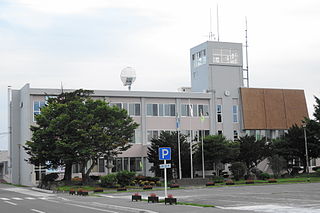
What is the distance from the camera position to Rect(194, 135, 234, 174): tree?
55688 mm

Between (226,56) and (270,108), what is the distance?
970 cm

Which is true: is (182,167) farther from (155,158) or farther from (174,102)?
(174,102)

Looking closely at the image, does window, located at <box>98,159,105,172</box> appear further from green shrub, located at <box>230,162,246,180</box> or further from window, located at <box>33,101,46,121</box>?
green shrub, located at <box>230,162,246,180</box>

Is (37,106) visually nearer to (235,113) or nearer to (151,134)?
(151,134)

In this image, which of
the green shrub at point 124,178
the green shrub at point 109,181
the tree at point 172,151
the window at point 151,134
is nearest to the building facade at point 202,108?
the window at point 151,134

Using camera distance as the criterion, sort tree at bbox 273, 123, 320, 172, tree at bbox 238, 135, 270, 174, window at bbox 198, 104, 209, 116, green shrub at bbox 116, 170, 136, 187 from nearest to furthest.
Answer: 1. green shrub at bbox 116, 170, 136, 187
2. tree at bbox 238, 135, 270, 174
3. tree at bbox 273, 123, 320, 172
4. window at bbox 198, 104, 209, 116

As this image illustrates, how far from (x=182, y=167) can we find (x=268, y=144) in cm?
1161

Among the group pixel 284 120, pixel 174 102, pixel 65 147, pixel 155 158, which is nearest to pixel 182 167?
pixel 155 158

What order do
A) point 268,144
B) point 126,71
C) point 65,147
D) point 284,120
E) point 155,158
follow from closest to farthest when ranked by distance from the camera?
point 65,147, point 155,158, point 268,144, point 126,71, point 284,120

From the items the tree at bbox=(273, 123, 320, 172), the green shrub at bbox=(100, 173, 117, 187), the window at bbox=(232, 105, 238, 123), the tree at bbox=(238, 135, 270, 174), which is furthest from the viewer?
the window at bbox=(232, 105, 238, 123)

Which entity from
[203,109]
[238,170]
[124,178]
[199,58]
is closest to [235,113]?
[203,109]

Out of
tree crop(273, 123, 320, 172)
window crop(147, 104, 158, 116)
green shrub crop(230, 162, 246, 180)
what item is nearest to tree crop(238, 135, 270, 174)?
tree crop(273, 123, 320, 172)

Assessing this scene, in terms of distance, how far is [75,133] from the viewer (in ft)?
158

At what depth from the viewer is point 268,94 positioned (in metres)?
69.4
